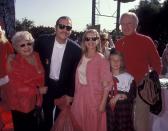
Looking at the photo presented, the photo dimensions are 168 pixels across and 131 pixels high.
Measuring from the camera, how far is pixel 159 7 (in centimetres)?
4084

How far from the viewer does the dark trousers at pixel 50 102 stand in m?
4.81

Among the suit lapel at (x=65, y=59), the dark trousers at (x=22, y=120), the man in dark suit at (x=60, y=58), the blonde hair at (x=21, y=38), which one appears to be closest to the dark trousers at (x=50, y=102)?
the man in dark suit at (x=60, y=58)

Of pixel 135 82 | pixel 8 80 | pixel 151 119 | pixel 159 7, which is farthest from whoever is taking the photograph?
pixel 159 7

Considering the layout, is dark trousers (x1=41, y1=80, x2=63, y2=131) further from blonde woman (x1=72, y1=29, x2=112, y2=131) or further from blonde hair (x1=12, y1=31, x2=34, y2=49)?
blonde hair (x1=12, y1=31, x2=34, y2=49)

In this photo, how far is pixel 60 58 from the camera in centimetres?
479

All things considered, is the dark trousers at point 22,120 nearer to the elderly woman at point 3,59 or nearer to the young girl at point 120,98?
the elderly woman at point 3,59

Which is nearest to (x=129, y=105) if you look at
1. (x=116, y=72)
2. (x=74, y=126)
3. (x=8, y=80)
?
(x=116, y=72)

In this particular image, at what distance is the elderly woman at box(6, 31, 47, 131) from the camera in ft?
14.5

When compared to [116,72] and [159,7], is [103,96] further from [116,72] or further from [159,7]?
[159,7]

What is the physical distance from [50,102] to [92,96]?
712 millimetres

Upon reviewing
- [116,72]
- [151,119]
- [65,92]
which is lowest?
[151,119]

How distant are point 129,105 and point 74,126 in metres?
0.76

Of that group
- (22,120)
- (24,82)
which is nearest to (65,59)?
(24,82)

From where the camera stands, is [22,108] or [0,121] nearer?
[22,108]
